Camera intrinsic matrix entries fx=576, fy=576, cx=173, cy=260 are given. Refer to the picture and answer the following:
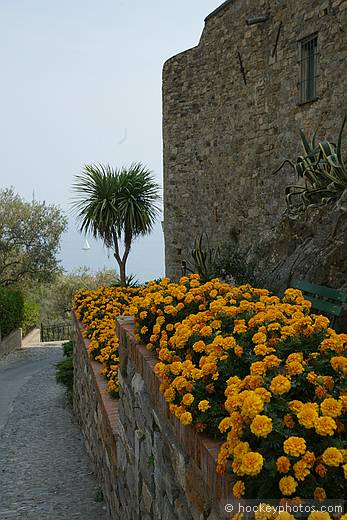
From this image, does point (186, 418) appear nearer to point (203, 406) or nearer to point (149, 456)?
point (203, 406)

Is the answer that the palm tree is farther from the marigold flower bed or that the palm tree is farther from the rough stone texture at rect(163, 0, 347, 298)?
the marigold flower bed

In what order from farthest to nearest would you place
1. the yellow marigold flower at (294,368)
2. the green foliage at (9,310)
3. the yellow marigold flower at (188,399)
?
the green foliage at (9,310) < the yellow marigold flower at (188,399) < the yellow marigold flower at (294,368)

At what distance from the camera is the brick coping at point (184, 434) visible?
192cm

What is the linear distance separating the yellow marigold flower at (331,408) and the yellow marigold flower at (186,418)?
561 millimetres

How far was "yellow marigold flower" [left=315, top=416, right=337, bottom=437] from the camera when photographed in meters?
1.72

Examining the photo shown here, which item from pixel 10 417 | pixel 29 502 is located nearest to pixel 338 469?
pixel 29 502

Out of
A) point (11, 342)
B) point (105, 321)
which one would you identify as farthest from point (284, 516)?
point (11, 342)

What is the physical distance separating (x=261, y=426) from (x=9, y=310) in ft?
70.9

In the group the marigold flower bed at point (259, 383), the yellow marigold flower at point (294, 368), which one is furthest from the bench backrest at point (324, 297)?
the yellow marigold flower at point (294, 368)

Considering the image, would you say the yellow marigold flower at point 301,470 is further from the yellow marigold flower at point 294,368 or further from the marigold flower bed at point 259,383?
the yellow marigold flower at point 294,368

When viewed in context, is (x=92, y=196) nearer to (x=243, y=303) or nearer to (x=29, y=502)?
(x=29, y=502)

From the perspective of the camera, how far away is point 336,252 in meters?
4.21

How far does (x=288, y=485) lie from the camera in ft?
5.29

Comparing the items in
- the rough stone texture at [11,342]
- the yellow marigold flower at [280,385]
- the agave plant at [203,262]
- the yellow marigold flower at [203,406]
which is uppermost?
the agave plant at [203,262]
